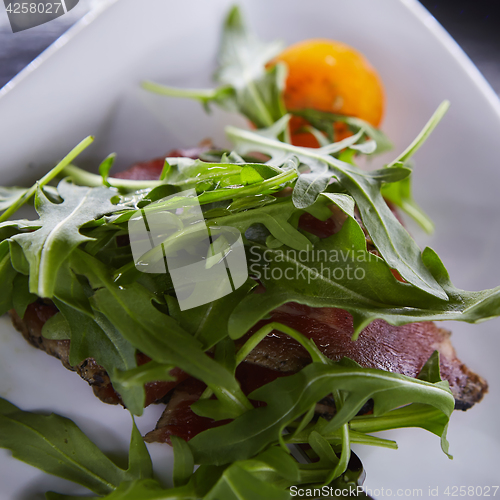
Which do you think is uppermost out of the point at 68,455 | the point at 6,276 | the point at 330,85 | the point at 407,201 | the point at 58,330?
the point at 330,85

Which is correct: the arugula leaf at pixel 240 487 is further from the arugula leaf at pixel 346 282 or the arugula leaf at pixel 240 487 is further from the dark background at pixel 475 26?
the dark background at pixel 475 26

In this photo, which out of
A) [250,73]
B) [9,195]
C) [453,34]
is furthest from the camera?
[453,34]

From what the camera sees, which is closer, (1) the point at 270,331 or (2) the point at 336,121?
(1) the point at 270,331

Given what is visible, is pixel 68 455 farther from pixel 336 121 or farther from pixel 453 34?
pixel 453 34

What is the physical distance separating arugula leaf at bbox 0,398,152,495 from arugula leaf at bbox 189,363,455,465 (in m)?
0.15

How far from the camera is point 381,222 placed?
35.2 inches

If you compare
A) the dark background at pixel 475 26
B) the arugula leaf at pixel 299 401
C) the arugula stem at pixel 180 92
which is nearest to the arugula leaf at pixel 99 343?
the arugula leaf at pixel 299 401

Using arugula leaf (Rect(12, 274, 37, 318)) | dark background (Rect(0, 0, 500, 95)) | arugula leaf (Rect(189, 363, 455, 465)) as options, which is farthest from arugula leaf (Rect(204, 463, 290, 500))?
dark background (Rect(0, 0, 500, 95))

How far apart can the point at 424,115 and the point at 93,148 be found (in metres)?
1.05

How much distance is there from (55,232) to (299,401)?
506 mm

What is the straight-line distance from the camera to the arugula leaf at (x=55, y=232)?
0.71 meters

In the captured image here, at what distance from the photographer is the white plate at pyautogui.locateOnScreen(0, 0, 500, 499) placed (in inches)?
40.3

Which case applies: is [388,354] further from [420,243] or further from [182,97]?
[182,97]

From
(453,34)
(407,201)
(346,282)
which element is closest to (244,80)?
(407,201)
